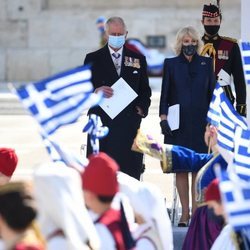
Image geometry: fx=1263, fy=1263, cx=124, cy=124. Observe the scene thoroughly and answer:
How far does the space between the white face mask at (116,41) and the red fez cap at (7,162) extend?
103 inches

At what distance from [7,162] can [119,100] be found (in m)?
2.70

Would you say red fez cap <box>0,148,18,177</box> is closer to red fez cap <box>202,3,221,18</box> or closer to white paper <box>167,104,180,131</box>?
white paper <box>167,104,180,131</box>

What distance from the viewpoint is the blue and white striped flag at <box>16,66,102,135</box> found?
7.10 m

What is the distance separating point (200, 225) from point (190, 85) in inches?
87.8

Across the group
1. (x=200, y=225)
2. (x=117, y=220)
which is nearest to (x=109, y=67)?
(x=200, y=225)

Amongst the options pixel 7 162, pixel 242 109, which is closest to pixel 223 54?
pixel 242 109

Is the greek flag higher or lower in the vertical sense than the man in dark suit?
higher

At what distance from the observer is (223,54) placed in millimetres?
10984

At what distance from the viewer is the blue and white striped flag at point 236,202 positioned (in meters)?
6.00

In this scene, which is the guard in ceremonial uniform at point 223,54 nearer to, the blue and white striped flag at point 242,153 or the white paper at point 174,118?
the white paper at point 174,118

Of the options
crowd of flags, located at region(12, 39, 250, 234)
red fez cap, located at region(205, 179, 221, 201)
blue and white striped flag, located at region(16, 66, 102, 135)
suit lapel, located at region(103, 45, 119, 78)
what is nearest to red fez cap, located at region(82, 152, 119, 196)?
red fez cap, located at region(205, 179, 221, 201)

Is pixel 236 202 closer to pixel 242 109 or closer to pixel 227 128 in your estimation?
pixel 227 128

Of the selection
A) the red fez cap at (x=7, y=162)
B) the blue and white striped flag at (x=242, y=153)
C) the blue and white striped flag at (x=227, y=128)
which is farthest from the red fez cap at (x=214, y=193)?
the red fez cap at (x=7, y=162)

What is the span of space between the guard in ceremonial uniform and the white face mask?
0.81 metres
